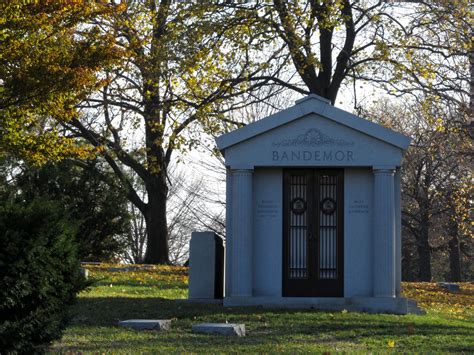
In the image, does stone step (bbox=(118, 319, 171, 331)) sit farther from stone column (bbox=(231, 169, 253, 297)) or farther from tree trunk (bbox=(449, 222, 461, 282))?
tree trunk (bbox=(449, 222, 461, 282))

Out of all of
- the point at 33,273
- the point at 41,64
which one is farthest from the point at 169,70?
the point at 33,273

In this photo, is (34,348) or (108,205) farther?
(108,205)

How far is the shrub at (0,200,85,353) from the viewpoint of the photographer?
9.37 meters

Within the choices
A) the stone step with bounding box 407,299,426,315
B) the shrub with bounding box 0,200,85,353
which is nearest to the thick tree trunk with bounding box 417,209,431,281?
the stone step with bounding box 407,299,426,315

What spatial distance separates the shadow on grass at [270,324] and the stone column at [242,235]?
72cm

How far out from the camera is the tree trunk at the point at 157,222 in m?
34.6

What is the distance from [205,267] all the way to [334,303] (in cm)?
278

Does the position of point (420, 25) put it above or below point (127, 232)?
above

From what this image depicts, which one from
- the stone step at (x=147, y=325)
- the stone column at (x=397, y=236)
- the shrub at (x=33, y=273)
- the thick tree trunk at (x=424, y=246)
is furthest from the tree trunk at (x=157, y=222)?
the shrub at (x=33, y=273)

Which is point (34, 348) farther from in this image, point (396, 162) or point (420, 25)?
point (420, 25)

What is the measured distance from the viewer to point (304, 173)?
17.7 metres

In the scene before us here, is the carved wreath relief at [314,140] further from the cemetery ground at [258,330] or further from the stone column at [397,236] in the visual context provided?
the cemetery ground at [258,330]

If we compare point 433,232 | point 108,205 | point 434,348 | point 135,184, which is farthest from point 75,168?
point 434,348

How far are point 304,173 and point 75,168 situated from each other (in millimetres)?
20488
